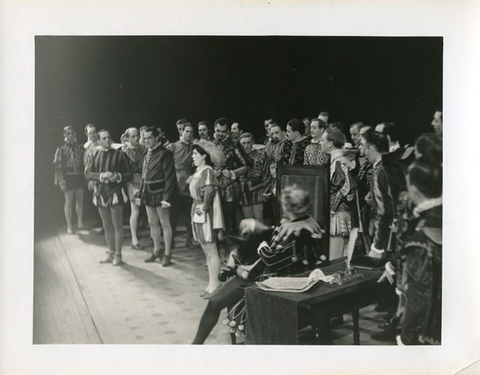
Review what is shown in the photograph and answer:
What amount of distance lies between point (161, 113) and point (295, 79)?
28.9 inches

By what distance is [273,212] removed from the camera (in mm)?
3287

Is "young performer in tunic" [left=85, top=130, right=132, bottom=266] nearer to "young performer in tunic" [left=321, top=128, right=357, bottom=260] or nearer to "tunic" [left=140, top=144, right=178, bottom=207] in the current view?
"tunic" [left=140, top=144, right=178, bottom=207]

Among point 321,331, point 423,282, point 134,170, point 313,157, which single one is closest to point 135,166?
point 134,170

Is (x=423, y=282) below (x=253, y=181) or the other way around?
below

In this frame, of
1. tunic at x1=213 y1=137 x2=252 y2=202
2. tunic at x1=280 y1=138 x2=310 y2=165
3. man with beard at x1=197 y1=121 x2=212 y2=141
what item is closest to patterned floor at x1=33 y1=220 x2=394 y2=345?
tunic at x1=213 y1=137 x2=252 y2=202

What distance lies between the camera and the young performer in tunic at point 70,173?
128 inches

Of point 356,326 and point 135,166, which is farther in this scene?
point 135,166

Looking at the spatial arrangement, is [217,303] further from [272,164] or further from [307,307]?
[272,164]

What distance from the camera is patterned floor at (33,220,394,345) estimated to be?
324cm

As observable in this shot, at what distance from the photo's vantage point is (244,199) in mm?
3289

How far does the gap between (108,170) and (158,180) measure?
276 millimetres

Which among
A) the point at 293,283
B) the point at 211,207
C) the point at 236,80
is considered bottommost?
the point at 293,283

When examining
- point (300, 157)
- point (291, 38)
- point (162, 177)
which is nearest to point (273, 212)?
point (300, 157)

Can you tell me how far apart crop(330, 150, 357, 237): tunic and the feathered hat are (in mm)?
590
